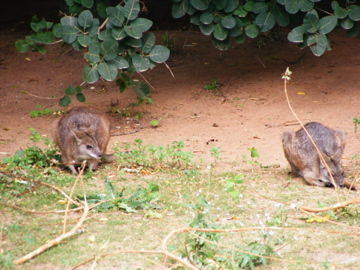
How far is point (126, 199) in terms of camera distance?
5957 millimetres

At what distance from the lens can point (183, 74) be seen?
476 inches

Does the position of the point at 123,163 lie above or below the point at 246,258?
below

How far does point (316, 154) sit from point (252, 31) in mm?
3085

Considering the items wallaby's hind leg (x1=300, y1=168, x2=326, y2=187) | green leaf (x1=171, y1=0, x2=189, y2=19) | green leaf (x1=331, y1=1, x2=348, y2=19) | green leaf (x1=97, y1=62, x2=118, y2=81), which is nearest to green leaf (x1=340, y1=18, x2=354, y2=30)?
green leaf (x1=331, y1=1, x2=348, y2=19)

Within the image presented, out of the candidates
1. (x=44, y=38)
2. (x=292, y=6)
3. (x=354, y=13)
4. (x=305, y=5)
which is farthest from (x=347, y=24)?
(x=44, y=38)

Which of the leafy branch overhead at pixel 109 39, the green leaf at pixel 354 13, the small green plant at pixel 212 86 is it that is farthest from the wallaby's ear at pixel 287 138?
the small green plant at pixel 212 86

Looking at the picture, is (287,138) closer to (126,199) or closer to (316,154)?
(316,154)

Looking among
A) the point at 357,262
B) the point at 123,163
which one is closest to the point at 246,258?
the point at 357,262

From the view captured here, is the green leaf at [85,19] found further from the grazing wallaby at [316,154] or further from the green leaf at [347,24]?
the green leaf at [347,24]

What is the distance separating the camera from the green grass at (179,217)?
15.3 ft

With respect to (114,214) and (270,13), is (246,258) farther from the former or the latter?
(270,13)

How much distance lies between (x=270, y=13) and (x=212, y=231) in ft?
19.3

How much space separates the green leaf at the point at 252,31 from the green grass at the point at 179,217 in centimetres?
280

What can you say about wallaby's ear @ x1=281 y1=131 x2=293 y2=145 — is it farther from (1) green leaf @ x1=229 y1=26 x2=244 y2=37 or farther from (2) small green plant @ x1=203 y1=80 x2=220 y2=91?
(2) small green plant @ x1=203 y1=80 x2=220 y2=91
